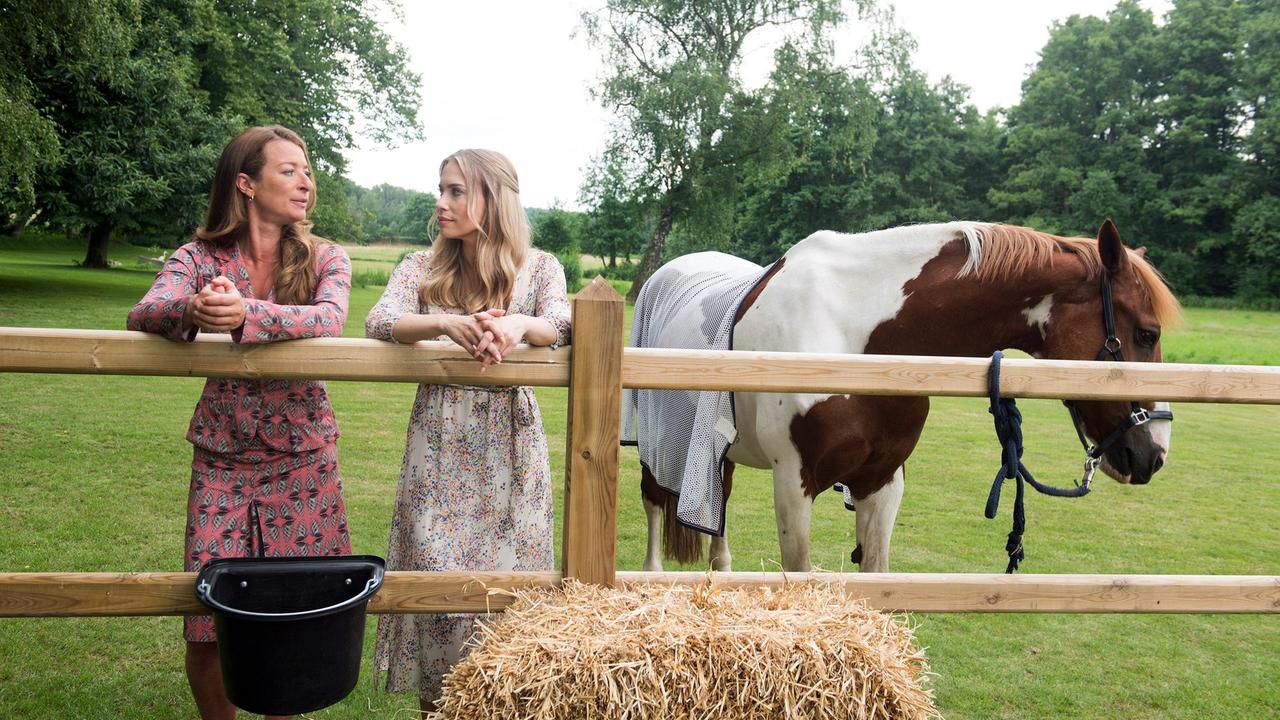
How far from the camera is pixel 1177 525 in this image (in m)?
6.42

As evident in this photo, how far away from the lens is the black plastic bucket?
179 centimetres

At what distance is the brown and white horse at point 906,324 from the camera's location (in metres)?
2.79

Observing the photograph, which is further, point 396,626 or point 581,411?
point 396,626

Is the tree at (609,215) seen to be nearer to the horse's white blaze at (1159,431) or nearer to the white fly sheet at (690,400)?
the white fly sheet at (690,400)

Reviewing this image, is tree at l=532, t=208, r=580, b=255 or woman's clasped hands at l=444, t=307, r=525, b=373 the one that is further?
tree at l=532, t=208, r=580, b=255

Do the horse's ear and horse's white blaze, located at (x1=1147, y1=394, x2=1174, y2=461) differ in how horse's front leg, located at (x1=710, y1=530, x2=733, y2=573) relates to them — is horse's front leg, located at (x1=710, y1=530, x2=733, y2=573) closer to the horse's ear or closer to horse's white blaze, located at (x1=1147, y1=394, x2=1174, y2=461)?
horse's white blaze, located at (x1=1147, y1=394, x2=1174, y2=461)

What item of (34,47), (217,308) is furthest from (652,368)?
(34,47)

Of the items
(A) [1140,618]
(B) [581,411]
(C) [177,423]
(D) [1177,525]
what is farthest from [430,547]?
(C) [177,423]

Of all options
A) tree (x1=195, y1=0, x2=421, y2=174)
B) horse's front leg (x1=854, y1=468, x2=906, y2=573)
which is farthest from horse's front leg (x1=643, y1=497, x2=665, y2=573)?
tree (x1=195, y1=0, x2=421, y2=174)

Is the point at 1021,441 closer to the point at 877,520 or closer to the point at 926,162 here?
the point at 877,520

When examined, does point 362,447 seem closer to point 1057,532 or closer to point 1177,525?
point 1057,532

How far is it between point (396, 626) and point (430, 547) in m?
0.34

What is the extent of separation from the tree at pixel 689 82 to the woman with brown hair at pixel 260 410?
28.3 m

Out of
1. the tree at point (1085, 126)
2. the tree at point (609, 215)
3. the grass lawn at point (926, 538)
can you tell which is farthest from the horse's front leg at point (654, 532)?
the tree at point (1085, 126)
